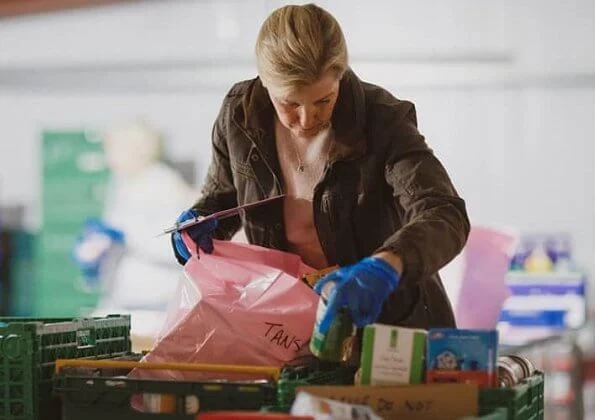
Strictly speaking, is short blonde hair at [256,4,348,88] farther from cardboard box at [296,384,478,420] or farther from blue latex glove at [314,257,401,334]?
cardboard box at [296,384,478,420]

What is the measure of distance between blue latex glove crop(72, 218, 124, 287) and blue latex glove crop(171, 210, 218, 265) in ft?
14.4

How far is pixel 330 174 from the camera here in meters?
2.28

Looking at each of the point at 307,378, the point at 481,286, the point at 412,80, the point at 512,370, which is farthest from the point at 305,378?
the point at 412,80

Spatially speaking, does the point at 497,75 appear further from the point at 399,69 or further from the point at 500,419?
the point at 500,419

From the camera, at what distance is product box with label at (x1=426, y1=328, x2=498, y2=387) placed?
1786 mm

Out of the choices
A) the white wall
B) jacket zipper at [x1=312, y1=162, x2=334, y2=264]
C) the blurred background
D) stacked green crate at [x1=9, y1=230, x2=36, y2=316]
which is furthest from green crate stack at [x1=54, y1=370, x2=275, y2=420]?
stacked green crate at [x1=9, y1=230, x2=36, y2=316]

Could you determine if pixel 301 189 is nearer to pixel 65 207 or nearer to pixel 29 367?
pixel 29 367

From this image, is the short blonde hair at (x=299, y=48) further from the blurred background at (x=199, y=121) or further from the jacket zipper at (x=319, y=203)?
the blurred background at (x=199, y=121)

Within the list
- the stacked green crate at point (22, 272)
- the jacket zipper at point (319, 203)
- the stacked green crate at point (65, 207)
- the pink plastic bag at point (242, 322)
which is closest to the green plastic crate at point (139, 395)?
the pink plastic bag at point (242, 322)

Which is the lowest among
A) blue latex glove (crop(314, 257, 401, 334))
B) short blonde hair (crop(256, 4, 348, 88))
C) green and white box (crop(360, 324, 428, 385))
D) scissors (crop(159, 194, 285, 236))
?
green and white box (crop(360, 324, 428, 385))

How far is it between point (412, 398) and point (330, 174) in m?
0.64

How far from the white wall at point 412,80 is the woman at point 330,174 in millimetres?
3909

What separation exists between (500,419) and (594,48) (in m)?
4.76

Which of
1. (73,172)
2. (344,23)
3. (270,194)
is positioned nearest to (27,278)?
(73,172)
